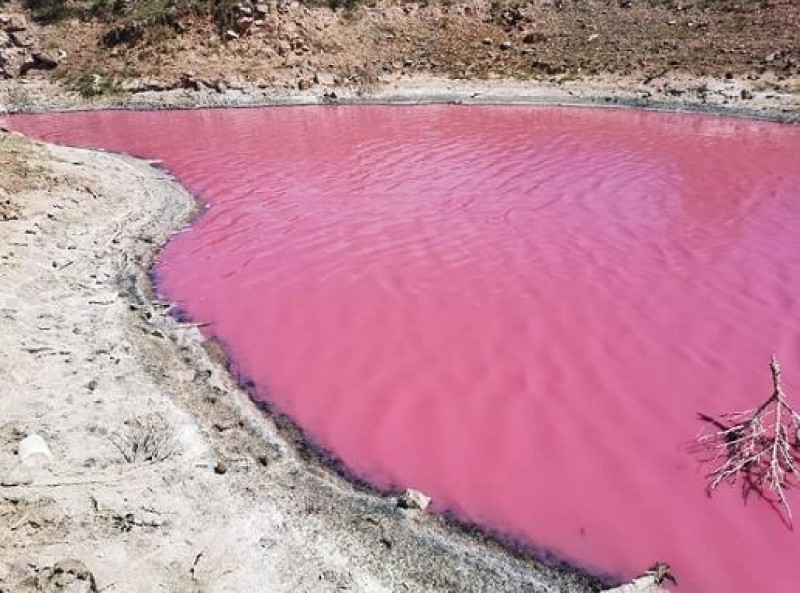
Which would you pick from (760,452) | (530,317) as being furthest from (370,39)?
(760,452)

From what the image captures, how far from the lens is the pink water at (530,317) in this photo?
22.6 feet

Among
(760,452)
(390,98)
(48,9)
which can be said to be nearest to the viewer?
(760,452)

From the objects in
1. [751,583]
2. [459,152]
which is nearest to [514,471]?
[751,583]

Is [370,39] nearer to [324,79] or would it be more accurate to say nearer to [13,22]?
[324,79]

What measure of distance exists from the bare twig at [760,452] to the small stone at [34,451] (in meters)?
6.80

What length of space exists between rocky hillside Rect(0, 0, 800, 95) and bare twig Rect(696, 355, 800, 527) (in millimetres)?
27144

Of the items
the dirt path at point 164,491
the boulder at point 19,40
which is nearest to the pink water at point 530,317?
the dirt path at point 164,491

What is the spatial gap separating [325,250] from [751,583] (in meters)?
9.71

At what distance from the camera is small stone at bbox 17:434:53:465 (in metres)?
6.91

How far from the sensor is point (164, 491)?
672 cm

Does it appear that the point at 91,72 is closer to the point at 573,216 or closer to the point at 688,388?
the point at 573,216

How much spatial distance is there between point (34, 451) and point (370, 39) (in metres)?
35.3

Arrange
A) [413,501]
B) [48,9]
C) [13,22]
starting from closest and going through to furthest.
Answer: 1. [413,501]
2. [13,22]
3. [48,9]

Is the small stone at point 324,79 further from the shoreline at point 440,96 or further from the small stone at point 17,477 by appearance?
the small stone at point 17,477
